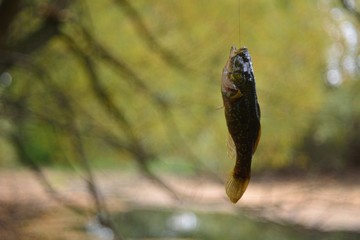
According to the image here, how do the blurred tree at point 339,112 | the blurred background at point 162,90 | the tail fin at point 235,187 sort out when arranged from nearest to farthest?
the tail fin at point 235,187 → the blurred background at point 162,90 → the blurred tree at point 339,112

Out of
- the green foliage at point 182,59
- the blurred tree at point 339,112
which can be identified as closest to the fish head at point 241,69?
the green foliage at point 182,59

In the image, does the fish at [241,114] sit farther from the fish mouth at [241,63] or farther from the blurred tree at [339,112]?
the blurred tree at [339,112]

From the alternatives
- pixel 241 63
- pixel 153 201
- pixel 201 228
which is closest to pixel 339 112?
pixel 153 201

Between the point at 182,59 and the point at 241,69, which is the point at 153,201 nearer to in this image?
the point at 182,59

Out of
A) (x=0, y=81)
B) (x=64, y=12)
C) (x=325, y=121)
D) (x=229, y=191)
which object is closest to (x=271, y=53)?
(x=0, y=81)

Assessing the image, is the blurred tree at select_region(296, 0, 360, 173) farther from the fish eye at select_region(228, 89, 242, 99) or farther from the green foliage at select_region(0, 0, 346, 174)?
the fish eye at select_region(228, 89, 242, 99)

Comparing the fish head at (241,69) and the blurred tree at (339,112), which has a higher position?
the blurred tree at (339,112)
